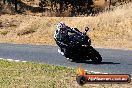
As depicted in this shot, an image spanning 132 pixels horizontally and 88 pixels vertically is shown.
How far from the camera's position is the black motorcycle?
1725cm

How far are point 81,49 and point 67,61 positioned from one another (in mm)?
974

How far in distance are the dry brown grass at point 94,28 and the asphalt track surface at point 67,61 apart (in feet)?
16.0

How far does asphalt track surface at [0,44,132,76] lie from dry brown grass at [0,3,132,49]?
4.87 meters

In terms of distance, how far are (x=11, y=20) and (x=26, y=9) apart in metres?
33.5

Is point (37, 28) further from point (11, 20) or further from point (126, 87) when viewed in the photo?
point (126, 87)

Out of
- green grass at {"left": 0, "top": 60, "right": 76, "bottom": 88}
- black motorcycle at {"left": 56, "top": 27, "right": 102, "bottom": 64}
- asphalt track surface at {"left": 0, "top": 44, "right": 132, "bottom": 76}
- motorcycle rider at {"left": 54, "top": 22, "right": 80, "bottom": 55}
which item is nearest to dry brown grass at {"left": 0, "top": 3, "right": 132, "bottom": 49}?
asphalt track surface at {"left": 0, "top": 44, "right": 132, "bottom": 76}

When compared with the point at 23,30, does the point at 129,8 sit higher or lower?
higher

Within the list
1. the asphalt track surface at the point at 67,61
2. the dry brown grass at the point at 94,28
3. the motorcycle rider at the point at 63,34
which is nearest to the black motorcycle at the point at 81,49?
the motorcycle rider at the point at 63,34

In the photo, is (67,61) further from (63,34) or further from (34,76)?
(34,76)

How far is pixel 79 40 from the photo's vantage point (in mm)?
17312

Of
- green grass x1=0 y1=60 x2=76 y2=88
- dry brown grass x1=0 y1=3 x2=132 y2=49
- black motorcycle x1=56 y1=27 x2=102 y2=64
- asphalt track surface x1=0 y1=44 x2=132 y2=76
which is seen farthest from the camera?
dry brown grass x1=0 y1=3 x2=132 y2=49

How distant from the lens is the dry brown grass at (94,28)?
27.4 metres

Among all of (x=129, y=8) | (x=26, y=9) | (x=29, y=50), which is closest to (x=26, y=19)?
(x=129, y=8)

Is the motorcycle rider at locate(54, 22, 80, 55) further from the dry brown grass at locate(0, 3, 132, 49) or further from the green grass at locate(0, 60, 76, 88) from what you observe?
the dry brown grass at locate(0, 3, 132, 49)
